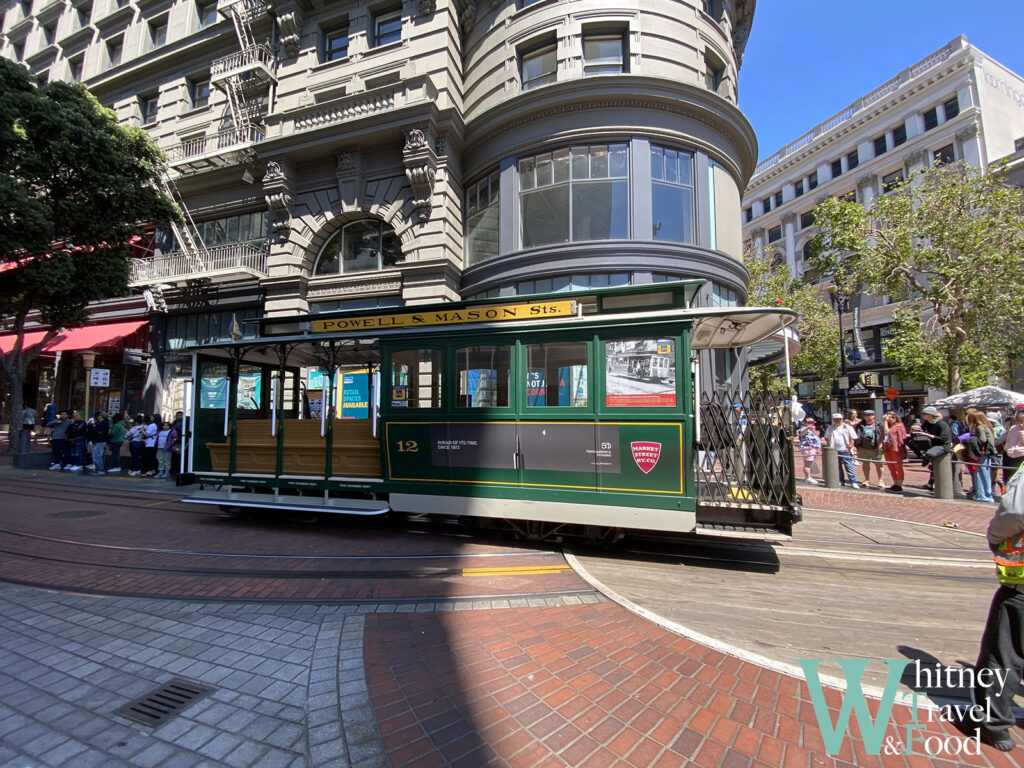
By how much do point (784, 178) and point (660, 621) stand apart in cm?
5155

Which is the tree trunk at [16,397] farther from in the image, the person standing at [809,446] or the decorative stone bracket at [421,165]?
the person standing at [809,446]

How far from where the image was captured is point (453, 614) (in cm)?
425

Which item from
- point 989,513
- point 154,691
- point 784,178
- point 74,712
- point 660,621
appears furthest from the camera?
point 784,178

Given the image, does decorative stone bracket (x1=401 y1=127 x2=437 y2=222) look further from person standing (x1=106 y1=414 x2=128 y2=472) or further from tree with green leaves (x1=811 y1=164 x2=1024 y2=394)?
tree with green leaves (x1=811 y1=164 x2=1024 y2=394)

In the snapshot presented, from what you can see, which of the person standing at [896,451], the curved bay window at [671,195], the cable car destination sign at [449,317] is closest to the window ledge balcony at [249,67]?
the curved bay window at [671,195]

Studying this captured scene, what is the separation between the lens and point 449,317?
6637mm

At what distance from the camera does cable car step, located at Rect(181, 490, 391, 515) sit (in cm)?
700

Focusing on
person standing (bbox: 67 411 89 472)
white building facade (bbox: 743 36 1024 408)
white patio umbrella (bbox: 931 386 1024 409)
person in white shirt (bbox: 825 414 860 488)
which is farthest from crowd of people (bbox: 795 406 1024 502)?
person standing (bbox: 67 411 89 472)

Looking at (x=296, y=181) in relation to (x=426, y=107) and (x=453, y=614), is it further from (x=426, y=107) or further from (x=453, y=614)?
(x=453, y=614)

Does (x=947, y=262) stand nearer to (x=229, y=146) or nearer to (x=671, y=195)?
(x=671, y=195)

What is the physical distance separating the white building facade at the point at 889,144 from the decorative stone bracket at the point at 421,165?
20.4 m

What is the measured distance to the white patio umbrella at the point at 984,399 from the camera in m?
14.5

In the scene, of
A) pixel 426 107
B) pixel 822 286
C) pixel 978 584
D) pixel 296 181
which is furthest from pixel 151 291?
pixel 822 286

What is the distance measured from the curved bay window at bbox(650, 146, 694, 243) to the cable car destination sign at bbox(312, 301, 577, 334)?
28.4ft
